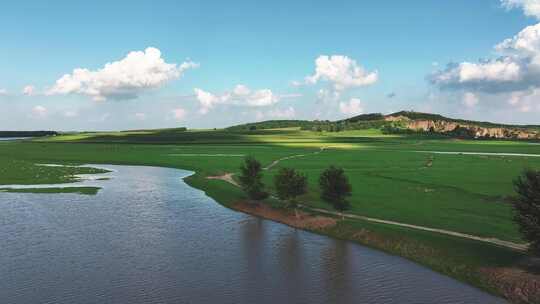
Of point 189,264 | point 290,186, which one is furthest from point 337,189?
point 189,264

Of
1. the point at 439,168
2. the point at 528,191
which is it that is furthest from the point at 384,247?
the point at 439,168

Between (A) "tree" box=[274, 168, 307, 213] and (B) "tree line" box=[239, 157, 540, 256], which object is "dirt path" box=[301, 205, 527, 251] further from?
(A) "tree" box=[274, 168, 307, 213]

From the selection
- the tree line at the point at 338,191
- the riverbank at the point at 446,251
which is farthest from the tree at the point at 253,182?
the riverbank at the point at 446,251

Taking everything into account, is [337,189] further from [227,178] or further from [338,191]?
[227,178]

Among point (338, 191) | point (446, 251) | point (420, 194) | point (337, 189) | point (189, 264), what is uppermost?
point (337, 189)

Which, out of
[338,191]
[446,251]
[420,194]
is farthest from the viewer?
[420,194]

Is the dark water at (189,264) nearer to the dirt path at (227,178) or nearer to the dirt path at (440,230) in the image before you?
the dirt path at (440,230)
